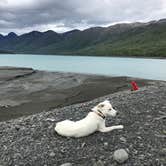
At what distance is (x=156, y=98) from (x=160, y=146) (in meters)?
5.90

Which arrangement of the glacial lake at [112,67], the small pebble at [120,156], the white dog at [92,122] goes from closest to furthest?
the small pebble at [120,156] → the white dog at [92,122] → the glacial lake at [112,67]

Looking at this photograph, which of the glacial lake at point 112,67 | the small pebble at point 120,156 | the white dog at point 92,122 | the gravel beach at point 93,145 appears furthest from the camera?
the glacial lake at point 112,67

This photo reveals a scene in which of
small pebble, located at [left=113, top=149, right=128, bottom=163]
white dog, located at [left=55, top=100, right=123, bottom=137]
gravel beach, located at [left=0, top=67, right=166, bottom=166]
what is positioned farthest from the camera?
white dog, located at [left=55, top=100, right=123, bottom=137]

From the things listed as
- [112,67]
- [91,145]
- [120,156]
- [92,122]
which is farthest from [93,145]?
[112,67]

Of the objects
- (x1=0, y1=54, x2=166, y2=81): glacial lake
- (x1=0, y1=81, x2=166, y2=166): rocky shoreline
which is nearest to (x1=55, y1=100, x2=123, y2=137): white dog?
(x1=0, y1=81, x2=166, y2=166): rocky shoreline

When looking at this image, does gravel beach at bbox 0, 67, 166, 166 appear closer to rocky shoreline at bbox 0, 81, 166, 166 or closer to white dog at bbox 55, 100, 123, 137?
rocky shoreline at bbox 0, 81, 166, 166

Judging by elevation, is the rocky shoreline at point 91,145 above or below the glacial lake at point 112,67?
above

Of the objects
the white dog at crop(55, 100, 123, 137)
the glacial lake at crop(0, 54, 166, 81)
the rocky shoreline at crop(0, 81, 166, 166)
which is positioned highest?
the white dog at crop(55, 100, 123, 137)

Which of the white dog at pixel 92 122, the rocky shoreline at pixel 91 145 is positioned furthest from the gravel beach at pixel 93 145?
the white dog at pixel 92 122

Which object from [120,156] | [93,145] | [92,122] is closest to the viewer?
[120,156]

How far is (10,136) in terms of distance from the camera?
8.74 metres

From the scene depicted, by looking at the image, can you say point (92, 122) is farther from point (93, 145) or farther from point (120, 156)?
point (120, 156)

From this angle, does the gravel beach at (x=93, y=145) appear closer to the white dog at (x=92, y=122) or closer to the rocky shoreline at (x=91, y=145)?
the rocky shoreline at (x=91, y=145)

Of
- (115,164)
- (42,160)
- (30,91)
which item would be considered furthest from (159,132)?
(30,91)
